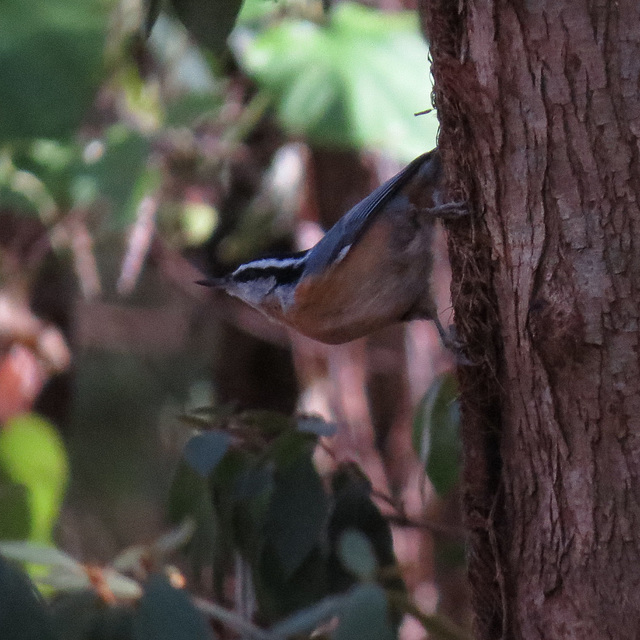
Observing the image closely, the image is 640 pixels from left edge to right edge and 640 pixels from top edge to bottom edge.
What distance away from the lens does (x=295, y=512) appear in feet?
5.23

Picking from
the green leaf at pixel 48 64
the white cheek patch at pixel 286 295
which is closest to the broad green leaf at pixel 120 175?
the green leaf at pixel 48 64

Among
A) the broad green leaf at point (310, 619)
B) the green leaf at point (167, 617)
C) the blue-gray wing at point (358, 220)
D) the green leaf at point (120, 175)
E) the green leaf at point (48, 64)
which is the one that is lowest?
the broad green leaf at point (310, 619)

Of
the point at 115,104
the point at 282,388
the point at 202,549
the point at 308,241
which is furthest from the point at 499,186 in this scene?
the point at 115,104

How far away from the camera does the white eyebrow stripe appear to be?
6.89 feet

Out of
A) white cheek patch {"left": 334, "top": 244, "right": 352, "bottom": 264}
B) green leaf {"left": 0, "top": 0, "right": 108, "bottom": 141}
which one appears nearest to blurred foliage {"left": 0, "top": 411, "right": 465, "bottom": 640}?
white cheek patch {"left": 334, "top": 244, "right": 352, "bottom": 264}

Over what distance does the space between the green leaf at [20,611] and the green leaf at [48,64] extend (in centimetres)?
188

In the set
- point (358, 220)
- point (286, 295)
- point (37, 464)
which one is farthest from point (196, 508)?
point (37, 464)

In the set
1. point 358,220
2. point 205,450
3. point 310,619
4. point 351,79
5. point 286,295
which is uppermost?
point 351,79

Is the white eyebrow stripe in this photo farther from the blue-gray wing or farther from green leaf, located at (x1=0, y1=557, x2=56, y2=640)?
green leaf, located at (x1=0, y1=557, x2=56, y2=640)

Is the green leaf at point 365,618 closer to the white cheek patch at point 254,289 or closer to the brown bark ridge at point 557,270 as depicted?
the brown bark ridge at point 557,270

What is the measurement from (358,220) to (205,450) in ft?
2.09

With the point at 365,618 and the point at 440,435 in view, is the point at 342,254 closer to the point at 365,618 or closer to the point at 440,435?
the point at 440,435

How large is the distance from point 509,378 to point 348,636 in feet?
1.39

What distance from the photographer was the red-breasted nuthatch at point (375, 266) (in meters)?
1.88
